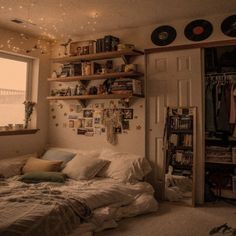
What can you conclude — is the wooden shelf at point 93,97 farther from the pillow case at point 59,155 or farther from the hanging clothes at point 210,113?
the hanging clothes at point 210,113

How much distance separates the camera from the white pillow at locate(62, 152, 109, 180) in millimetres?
3707

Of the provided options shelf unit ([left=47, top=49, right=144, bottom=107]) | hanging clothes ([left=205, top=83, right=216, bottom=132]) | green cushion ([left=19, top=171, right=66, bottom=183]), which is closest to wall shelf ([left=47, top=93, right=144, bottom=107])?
shelf unit ([left=47, top=49, right=144, bottom=107])

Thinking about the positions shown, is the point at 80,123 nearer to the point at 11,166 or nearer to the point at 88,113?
the point at 88,113

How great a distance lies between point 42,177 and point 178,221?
166 cm

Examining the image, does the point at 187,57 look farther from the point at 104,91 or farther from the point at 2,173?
the point at 2,173

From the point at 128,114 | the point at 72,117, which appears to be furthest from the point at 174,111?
the point at 72,117

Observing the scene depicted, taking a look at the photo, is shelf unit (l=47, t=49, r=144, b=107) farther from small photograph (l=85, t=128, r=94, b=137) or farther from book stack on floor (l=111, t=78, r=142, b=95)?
small photograph (l=85, t=128, r=94, b=137)

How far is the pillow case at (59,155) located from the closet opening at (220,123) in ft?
6.50

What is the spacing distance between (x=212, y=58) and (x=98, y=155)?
7.17ft

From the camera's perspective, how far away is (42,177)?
3.48 m

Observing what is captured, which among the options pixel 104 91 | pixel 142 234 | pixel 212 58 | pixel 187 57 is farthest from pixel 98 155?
pixel 212 58

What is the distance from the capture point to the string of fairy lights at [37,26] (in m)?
3.46

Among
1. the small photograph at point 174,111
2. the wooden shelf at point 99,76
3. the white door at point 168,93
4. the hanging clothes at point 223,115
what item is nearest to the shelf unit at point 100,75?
the wooden shelf at point 99,76

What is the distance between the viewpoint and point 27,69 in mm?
4785
